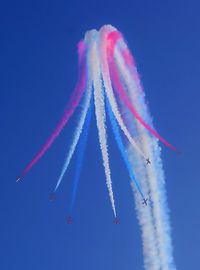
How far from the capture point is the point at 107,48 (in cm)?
3247

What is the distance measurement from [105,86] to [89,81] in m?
0.79

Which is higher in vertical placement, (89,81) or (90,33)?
(90,33)

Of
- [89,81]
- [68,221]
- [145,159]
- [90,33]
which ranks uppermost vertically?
[90,33]

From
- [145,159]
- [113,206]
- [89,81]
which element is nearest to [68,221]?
[113,206]

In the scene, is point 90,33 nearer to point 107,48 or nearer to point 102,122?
point 107,48

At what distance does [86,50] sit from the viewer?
3253 cm

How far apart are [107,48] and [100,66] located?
111 cm

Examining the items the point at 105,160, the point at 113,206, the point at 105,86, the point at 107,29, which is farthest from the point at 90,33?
the point at 113,206

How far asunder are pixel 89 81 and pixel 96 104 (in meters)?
1.08

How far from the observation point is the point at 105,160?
1244 inches

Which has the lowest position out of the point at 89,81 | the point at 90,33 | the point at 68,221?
the point at 68,221

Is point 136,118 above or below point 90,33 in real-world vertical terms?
below

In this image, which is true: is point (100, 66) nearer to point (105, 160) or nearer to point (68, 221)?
point (105, 160)

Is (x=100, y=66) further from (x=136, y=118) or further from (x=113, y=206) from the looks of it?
(x=113, y=206)
